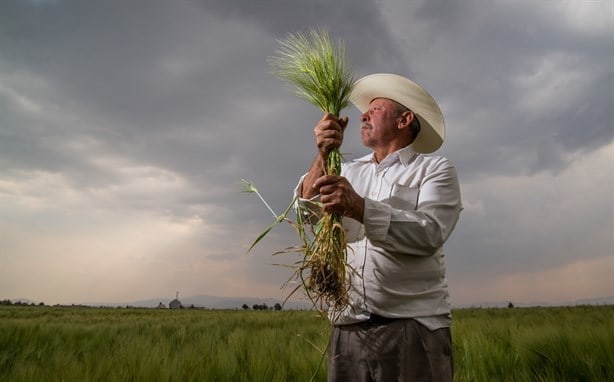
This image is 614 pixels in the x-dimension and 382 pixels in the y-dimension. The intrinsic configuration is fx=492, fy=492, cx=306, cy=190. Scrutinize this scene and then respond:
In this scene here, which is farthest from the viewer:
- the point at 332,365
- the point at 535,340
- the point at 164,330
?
the point at 164,330

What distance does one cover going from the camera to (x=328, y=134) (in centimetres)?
254

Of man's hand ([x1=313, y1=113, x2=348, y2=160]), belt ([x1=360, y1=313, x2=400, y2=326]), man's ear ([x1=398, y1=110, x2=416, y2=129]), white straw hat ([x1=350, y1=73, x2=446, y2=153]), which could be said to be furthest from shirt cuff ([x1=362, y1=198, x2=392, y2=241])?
white straw hat ([x1=350, y1=73, x2=446, y2=153])

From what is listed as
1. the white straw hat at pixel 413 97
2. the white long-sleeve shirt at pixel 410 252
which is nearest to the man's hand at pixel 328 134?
the white long-sleeve shirt at pixel 410 252

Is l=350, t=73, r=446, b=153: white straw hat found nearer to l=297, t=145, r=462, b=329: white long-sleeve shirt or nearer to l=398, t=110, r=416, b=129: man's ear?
→ l=398, t=110, r=416, b=129: man's ear

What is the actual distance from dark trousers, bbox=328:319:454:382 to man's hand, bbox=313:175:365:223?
749 mm

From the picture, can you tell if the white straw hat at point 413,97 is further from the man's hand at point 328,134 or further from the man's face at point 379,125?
the man's hand at point 328,134

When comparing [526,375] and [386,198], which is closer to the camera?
[386,198]

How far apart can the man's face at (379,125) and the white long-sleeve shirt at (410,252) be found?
26 cm

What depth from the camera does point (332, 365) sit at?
2.75 metres

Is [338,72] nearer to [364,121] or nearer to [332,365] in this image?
[364,121]

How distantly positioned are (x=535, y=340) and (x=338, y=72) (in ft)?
13.6

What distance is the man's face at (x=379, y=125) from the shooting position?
3.01 metres

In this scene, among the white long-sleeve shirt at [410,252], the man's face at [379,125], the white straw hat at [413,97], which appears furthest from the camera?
the white straw hat at [413,97]

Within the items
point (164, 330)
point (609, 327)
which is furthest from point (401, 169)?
point (164, 330)
